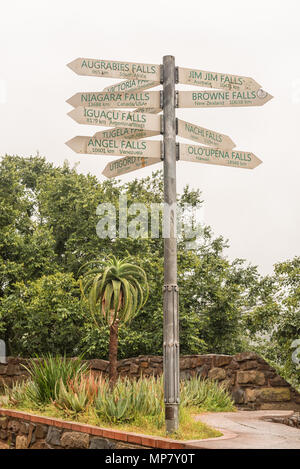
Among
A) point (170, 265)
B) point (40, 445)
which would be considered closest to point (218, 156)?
point (170, 265)

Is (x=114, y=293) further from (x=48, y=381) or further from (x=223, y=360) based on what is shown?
(x=223, y=360)

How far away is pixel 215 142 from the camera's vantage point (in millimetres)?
6797

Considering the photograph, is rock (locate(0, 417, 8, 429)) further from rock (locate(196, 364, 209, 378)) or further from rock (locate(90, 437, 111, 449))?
rock (locate(196, 364, 209, 378))

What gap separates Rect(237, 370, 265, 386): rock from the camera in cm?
1122

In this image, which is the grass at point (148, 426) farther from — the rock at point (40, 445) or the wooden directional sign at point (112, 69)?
the wooden directional sign at point (112, 69)

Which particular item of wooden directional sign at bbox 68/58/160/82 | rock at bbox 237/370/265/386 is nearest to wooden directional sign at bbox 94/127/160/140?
wooden directional sign at bbox 68/58/160/82

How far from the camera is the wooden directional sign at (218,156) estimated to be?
6691mm

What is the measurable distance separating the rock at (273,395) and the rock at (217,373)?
33.8 inches

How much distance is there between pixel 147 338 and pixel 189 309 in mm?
2578

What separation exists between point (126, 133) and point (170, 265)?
1.61 m

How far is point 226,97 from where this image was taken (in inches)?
267

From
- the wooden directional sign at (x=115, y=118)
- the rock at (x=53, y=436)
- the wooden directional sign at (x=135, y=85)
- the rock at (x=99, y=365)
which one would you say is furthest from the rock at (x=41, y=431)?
the rock at (x=99, y=365)

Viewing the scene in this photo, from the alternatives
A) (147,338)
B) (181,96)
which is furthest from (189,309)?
(181,96)

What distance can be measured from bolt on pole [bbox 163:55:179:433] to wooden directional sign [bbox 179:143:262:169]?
16 cm
